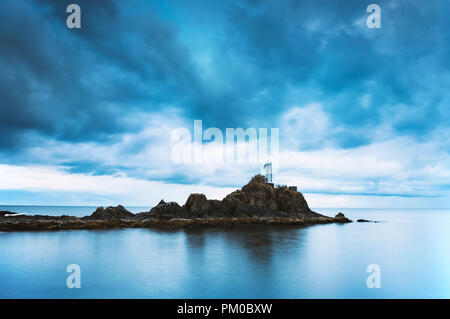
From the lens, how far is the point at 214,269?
21984mm

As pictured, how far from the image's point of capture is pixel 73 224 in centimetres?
4578

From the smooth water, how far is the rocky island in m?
12.8

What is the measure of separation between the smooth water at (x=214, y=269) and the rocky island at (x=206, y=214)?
12.8 metres

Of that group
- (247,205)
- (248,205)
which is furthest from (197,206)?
(248,205)

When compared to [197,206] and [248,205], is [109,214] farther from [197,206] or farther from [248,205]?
[248,205]

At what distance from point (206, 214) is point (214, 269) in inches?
1440

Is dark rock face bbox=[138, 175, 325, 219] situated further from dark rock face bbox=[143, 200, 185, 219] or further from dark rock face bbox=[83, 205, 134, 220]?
dark rock face bbox=[83, 205, 134, 220]

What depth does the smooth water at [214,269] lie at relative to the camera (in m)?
17.0

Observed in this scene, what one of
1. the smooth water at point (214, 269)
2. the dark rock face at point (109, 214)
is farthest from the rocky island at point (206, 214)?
the smooth water at point (214, 269)

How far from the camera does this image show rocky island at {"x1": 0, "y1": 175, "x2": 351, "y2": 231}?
47.2 meters

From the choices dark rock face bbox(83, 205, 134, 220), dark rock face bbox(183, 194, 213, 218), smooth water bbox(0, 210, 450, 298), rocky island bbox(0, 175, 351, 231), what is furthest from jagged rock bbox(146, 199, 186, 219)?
smooth water bbox(0, 210, 450, 298)
